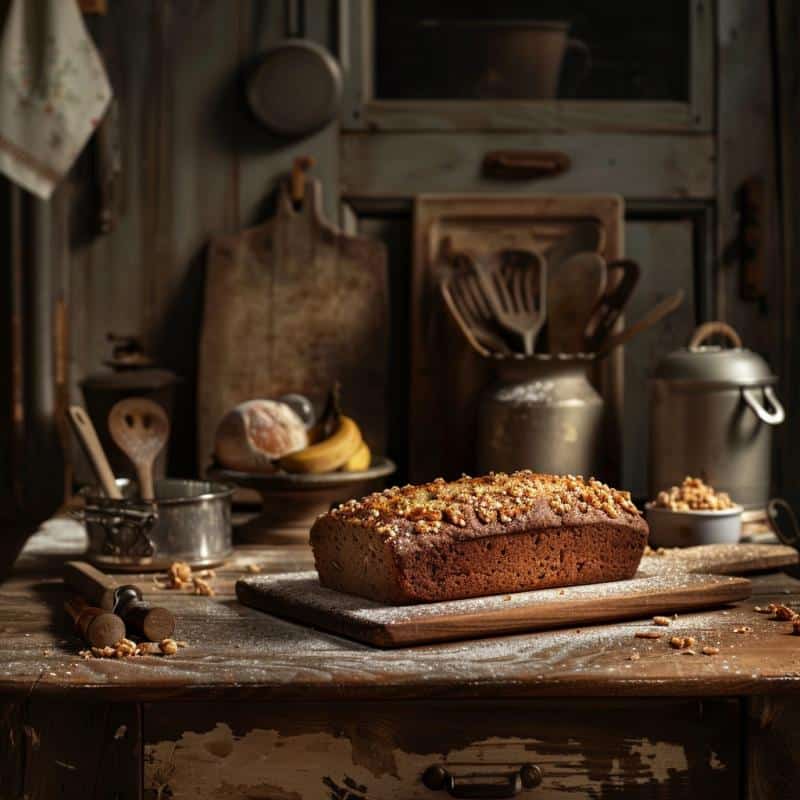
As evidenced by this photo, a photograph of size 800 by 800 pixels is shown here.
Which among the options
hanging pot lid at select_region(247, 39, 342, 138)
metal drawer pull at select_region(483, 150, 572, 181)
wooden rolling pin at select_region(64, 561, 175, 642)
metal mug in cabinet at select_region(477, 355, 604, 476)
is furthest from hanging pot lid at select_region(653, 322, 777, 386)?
wooden rolling pin at select_region(64, 561, 175, 642)

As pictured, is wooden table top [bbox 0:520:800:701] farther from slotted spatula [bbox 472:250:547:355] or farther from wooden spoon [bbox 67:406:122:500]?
slotted spatula [bbox 472:250:547:355]

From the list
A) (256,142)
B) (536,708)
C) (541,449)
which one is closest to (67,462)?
(256,142)

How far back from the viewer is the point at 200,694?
47.8 inches

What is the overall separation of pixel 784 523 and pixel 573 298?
1.77 feet

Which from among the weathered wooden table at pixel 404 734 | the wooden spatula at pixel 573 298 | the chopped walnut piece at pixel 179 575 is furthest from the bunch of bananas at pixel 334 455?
the weathered wooden table at pixel 404 734

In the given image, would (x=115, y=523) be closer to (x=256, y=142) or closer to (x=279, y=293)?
(x=279, y=293)

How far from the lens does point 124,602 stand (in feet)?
4.60

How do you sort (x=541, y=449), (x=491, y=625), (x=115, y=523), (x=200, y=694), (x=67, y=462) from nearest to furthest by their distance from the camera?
(x=200, y=694), (x=491, y=625), (x=115, y=523), (x=541, y=449), (x=67, y=462)

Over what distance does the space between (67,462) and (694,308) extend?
1.12 m

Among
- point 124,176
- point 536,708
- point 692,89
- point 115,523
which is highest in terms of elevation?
A: point 692,89

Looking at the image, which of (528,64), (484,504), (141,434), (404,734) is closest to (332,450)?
(141,434)

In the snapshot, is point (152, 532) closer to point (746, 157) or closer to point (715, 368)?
point (715, 368)

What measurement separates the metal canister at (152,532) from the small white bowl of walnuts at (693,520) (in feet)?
1.97

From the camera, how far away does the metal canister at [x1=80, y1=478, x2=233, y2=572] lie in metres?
1.69
